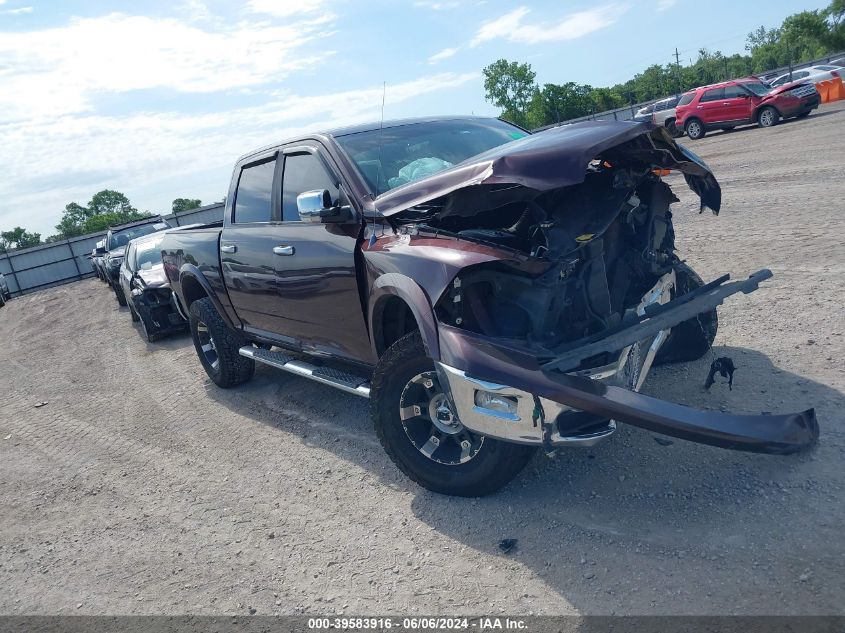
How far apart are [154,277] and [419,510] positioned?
8045 mm

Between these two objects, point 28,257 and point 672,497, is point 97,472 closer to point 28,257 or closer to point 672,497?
point 672,497

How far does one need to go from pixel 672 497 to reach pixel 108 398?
621 centimetres

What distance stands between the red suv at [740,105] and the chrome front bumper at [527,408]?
2259 cm

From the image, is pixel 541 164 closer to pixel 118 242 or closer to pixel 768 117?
pixel 118 242

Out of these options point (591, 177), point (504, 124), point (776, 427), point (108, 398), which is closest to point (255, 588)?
point (776, 427)

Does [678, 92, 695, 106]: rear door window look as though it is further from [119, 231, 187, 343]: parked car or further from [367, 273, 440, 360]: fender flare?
[367, 273, 440, 360]: fender flare

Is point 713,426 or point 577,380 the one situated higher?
point 577,380

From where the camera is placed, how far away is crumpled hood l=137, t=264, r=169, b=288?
10.3 m

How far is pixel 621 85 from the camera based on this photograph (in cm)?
6456

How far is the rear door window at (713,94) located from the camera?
952 inches

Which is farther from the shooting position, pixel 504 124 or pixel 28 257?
pixel 28 257

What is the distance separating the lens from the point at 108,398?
757cm

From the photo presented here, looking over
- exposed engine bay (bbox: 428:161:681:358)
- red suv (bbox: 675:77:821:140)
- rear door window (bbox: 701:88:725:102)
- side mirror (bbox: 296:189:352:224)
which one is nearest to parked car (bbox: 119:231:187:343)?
side mirror (bbox: 296:189:352:224)

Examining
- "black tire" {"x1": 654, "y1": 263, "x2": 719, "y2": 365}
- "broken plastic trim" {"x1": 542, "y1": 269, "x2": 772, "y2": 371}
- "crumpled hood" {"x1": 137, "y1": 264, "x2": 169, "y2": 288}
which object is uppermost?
"crumpled hood" {"x1": 137, "y1": 264, "x2": 169, "y2": 288}
